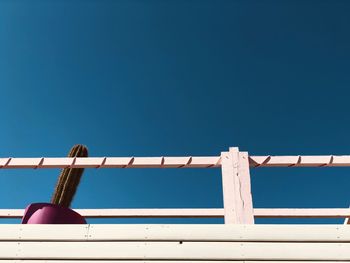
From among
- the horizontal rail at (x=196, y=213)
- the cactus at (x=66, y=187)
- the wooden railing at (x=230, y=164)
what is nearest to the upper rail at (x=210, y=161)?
the wooden railing at (x=230, y=164)

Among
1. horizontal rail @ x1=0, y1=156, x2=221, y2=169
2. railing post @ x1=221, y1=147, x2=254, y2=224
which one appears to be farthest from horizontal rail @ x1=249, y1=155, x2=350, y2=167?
horizontal rail @ x1=0, y1=156, x2=221, y2=169

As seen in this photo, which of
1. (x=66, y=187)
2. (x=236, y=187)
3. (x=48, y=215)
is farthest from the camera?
(x=66, y=187)

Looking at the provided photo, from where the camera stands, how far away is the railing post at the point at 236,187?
8.37ft

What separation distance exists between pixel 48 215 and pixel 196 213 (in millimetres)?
1402

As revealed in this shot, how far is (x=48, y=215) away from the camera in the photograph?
99.0 inches

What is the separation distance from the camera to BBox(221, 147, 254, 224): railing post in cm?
255

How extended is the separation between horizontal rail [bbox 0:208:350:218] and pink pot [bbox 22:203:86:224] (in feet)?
3.54

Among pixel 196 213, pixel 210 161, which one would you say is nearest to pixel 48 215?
pixel 210 161

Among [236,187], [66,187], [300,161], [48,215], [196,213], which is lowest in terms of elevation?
[48,215]

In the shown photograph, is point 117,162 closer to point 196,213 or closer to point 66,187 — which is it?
point 196,213

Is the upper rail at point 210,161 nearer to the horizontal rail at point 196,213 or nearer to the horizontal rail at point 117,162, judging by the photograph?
the horizontal rail at point 117,162

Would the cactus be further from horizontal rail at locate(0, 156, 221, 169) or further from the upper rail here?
the upper rail

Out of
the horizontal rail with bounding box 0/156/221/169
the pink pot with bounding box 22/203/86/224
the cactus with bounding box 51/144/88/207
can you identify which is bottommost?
the pink pot with bounding box 22/203/86/224
